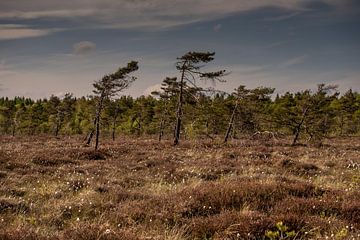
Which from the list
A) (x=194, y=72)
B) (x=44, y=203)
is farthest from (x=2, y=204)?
(x=194, y=72)

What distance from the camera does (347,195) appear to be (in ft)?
29.3

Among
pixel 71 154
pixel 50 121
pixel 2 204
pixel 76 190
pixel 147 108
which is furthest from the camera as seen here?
pixel 50 121

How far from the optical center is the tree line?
110ft

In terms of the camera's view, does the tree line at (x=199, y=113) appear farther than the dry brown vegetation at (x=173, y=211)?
Yes

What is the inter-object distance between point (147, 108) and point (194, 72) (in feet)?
123

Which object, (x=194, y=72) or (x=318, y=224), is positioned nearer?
(x=318, y=224)

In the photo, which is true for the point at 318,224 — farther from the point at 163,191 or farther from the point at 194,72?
the point at 194,72

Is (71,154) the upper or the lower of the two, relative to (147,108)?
lower

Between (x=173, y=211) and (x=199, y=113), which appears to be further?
(x=199, y=113)

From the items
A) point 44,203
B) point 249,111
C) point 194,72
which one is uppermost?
point 194,72

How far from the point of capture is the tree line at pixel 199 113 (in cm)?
3359

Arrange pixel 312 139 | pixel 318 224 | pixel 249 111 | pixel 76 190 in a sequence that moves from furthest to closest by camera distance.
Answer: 1. pixel 249 111
2. pixel 312 139
3. pixel 76 190
4. pixel 318 224

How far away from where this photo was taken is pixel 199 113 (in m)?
55.9

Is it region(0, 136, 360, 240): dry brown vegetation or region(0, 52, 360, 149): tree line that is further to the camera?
region(0, 52, 360, 149): tree line
